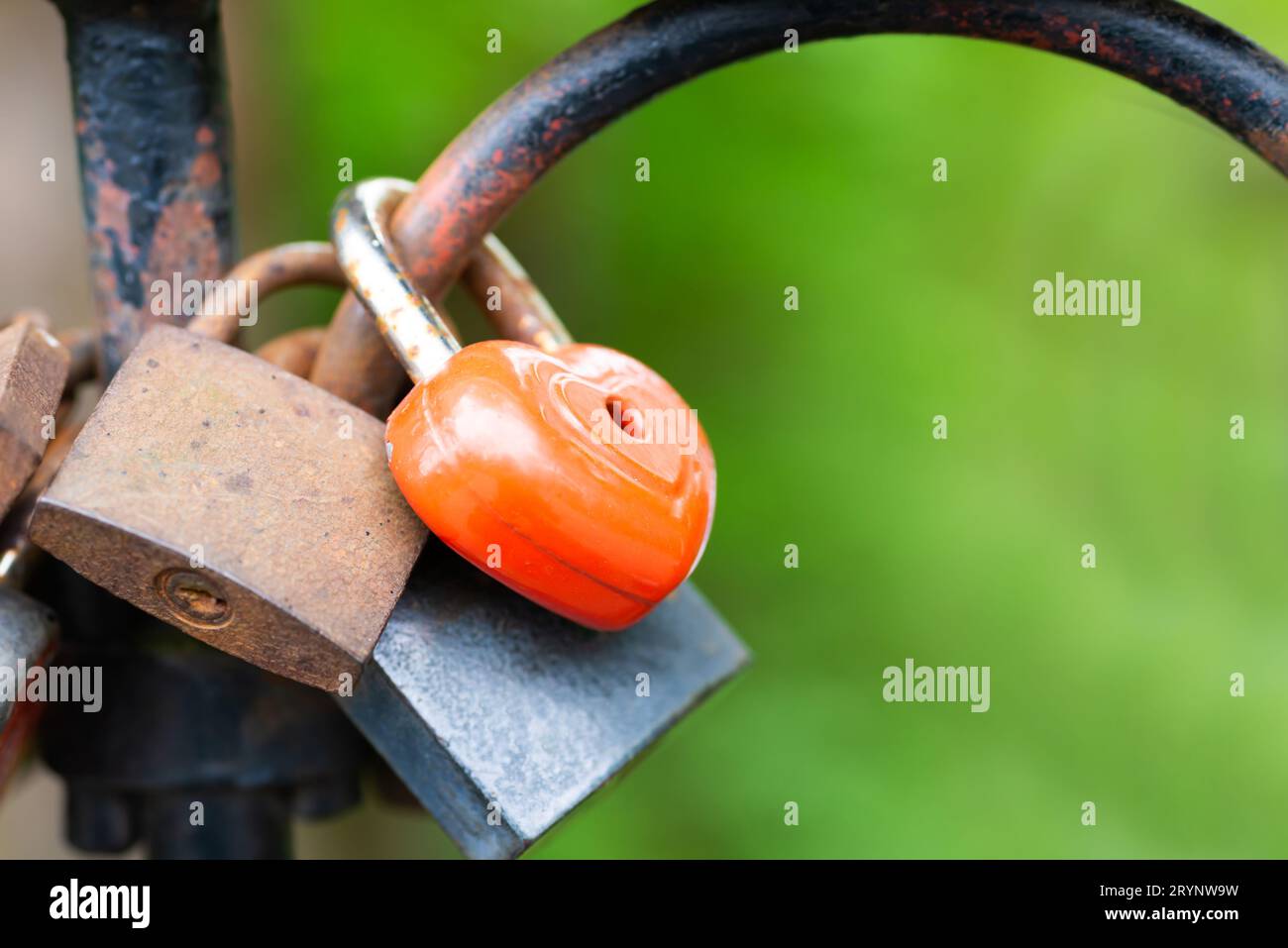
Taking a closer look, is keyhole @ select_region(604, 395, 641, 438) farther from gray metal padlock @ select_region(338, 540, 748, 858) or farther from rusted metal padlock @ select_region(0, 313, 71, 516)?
rusted metal padlock @ select_region(0, 313, 71, 516)

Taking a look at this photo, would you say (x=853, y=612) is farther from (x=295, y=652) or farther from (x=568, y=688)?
(x=295, y=652)

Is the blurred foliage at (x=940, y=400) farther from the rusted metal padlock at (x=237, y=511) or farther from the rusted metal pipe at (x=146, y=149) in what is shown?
the rusted metal padlock at (x=237, y=511)

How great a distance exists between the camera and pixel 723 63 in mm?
500

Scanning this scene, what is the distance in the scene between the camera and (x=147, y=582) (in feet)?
1.53

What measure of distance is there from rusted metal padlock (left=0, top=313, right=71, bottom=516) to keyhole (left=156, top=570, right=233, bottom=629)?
8 cm

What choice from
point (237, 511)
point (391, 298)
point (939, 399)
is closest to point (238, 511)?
point (237, 511)

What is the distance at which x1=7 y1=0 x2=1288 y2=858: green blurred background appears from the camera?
1247mm

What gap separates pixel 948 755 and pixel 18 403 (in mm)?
1120

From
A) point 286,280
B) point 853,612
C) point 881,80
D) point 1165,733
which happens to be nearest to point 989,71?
point 881,80

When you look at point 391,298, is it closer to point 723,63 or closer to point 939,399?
point 723,63

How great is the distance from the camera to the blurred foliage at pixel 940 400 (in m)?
1.25

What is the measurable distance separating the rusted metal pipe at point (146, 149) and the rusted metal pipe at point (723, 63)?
0.48ft

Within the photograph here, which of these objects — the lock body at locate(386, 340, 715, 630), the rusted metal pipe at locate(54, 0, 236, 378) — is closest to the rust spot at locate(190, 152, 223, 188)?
the rusted metal pipe at locate(54, 0, 236, 378)

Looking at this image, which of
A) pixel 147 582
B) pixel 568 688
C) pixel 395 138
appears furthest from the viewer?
pixel 395 138
